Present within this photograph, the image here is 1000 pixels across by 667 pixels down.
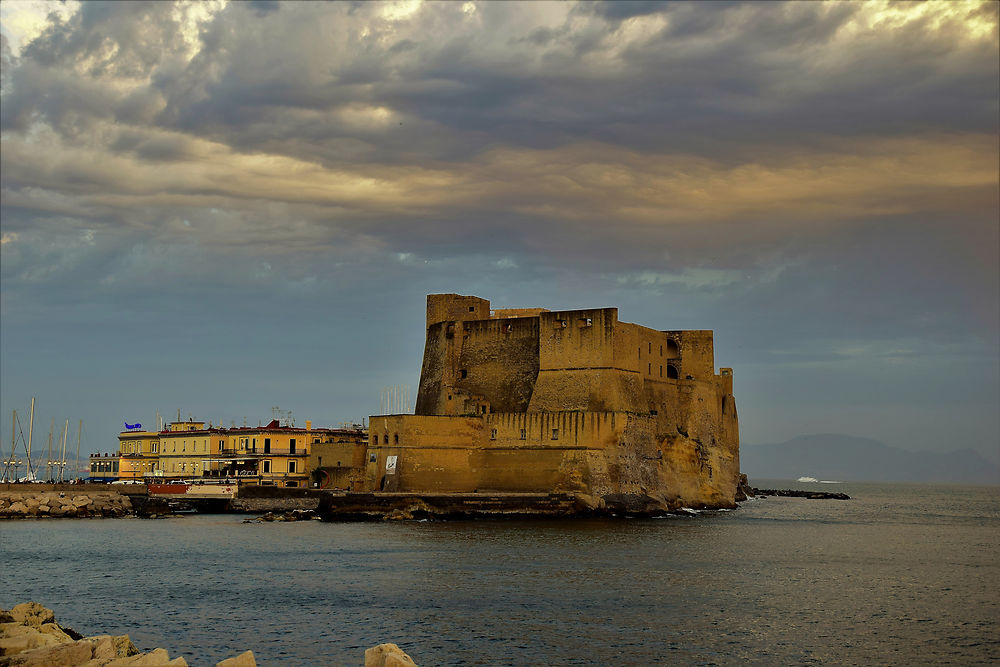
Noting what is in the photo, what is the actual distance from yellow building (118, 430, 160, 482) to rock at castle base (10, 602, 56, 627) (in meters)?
44.5

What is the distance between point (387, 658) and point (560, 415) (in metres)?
34.3

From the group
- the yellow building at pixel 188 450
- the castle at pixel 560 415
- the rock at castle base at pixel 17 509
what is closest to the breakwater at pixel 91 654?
the castle at pixel 560 415

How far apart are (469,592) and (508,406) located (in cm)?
2746

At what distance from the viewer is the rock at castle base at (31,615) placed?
60.7ft

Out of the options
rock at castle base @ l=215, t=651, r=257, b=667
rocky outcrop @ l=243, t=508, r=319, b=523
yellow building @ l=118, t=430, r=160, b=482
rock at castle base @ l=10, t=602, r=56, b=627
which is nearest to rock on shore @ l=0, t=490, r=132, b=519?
rocky outcrop @ l=243, t=508, r=319, b=523

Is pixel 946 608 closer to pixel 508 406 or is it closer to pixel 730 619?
pixel 730 619

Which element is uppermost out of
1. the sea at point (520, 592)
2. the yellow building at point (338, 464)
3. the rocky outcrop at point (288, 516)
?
the yellow building at point (338, 464)

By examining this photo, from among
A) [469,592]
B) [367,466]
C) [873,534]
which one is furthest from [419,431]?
[469,592]

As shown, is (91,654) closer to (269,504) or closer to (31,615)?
(31,615)

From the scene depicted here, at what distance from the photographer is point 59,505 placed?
165ft

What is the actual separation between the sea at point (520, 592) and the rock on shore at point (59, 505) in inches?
243

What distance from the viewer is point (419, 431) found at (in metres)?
48.6

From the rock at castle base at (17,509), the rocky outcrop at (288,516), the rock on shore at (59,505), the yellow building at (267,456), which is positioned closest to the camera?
the rocky outcrop at (288,516)

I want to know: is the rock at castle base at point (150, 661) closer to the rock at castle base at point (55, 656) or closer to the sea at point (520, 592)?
the rock at castle base at point (55, 656)
